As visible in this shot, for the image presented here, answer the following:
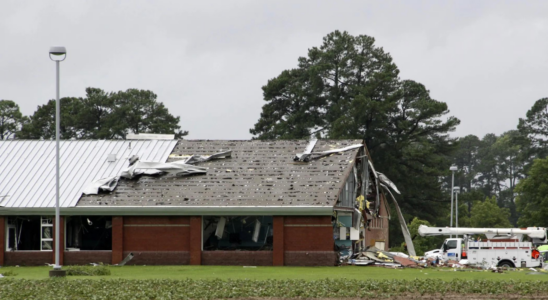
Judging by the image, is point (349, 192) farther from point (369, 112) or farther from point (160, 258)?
point (369, 112)

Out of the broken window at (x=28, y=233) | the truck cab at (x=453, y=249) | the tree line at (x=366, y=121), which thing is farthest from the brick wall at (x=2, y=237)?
the tree line at (x=366, y=121)

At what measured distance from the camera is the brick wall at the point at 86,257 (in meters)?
38.0

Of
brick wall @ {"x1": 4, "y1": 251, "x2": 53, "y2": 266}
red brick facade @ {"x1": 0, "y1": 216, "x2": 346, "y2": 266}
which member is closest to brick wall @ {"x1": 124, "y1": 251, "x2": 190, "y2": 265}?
red brick facade @ {"x1": 0, "y1": 216, "x2": 346, "y2": 266}

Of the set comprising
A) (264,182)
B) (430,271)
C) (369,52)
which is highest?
(369,52)

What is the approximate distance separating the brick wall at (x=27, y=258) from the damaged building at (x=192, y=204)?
0.04 meters

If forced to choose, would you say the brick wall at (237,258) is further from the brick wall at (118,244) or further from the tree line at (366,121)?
the tree line at (366,121)

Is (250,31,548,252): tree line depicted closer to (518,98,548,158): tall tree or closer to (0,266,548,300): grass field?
(518,98,548,158): tall tree

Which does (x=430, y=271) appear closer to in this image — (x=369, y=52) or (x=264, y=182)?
(x=264, y=182)

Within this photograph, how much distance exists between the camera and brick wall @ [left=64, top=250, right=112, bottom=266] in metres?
38.0

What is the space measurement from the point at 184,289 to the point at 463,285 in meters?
7.81

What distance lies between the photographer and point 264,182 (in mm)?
38656

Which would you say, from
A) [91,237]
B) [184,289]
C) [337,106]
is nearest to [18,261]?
[91,237]

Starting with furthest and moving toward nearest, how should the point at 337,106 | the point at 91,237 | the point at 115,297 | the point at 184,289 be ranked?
1. the point at 337,106
2. the point at 91,237
3. the point at 184,289
4. the point at 115,297

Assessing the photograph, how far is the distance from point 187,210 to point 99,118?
47.8m
